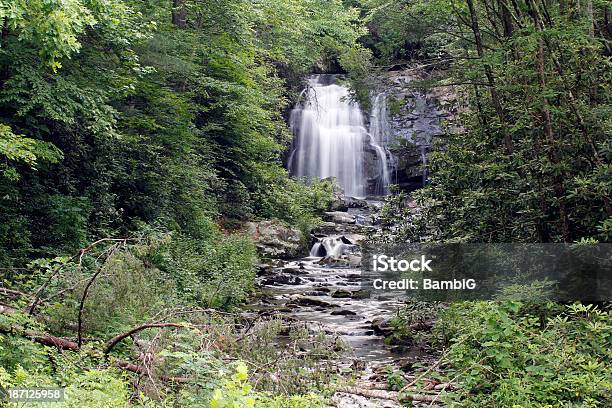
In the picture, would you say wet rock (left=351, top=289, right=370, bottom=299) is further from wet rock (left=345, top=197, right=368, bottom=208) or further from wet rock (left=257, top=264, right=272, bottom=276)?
wet rock (left=345, top=197, right=368, bottom=208)

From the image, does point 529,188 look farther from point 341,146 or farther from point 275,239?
point 341,146

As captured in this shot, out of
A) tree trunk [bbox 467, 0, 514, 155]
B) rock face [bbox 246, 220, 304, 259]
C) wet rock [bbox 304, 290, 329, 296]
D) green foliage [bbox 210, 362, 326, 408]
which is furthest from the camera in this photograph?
rock face [bbox 246, 220, 304, 259]

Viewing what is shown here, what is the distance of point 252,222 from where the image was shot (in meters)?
19.7

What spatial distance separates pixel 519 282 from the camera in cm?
779

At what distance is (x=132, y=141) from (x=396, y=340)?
715 cm

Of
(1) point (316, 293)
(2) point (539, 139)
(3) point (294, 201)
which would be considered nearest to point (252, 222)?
(3) point (294, 201)

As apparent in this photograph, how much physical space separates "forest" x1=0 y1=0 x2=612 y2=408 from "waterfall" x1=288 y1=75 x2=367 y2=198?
8.20 meters

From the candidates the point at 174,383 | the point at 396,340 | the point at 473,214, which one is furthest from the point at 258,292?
the point at 174,383

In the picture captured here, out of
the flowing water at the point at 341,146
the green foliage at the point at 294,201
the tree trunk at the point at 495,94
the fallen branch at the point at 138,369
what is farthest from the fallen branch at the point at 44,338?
the flowing water at the point at 341,146

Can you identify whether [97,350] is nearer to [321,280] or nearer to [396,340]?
[396,340]

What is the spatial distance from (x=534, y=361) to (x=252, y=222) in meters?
14.2

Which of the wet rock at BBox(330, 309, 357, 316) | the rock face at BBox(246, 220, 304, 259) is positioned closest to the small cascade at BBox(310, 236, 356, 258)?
the rock face at BBox(246, 220, 304, 259)

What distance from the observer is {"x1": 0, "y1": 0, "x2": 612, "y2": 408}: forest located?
5.95m

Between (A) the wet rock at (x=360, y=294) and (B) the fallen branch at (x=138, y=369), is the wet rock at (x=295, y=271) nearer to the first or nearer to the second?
(A) the wet rock at (x=360, y=294)
